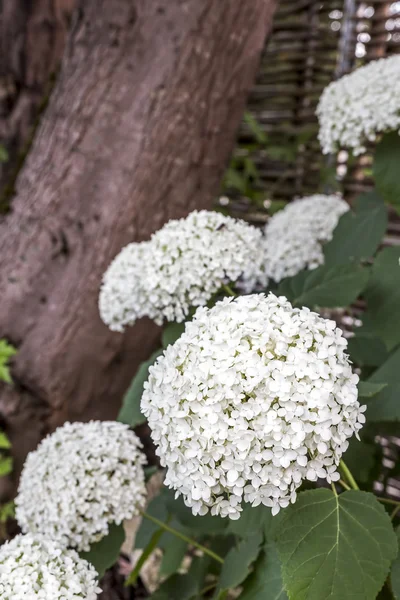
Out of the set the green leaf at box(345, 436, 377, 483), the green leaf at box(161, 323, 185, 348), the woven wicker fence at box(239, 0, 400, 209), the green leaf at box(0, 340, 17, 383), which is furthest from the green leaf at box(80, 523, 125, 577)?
the woven wicker fence at box(239, 0, 400, 209)

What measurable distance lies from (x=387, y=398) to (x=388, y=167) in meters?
0.61

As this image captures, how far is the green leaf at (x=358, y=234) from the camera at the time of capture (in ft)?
4.25

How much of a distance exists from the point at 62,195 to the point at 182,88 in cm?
56

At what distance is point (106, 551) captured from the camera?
38.9 inches

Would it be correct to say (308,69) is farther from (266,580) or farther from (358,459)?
(266,580)

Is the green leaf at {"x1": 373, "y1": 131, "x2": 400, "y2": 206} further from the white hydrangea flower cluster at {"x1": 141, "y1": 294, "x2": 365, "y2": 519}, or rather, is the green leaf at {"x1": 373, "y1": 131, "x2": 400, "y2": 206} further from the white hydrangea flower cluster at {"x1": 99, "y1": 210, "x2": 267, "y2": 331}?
the white hydrangea flower cluster at {"x1": 141, "y1": 294, "x2": 365, "y2": 519}

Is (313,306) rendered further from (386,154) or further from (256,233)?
(386,154)

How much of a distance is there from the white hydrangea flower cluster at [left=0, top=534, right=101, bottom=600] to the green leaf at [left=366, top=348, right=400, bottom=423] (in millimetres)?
531

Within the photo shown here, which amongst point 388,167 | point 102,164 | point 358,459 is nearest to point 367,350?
point 358,459

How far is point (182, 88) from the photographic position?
181 cm

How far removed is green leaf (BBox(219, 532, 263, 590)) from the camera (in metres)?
0.96

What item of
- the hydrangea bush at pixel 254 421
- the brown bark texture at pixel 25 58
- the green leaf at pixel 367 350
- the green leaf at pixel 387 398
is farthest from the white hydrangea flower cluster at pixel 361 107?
the brown bark texture at pixel 25 58

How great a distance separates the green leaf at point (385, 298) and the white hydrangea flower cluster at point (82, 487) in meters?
0.55

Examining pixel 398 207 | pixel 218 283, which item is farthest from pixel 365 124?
pixel 218 283
